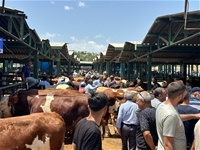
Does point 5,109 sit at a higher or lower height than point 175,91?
lower

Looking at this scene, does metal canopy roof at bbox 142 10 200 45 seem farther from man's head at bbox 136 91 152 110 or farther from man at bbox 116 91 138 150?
man's head at bbox 136 91 152 110

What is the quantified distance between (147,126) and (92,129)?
1339 mm

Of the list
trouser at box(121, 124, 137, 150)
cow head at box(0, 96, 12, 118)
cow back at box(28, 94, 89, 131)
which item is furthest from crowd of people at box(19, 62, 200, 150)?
cow head at box(0, 96, 12, 118)

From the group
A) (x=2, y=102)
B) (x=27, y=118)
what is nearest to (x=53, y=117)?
(x=27, y=118)

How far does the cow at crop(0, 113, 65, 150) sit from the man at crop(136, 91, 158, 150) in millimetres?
1424

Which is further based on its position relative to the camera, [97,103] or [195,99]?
[195,99]

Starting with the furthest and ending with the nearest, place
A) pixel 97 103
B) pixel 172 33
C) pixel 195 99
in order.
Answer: pixel 172 33 < pixel 195 99 < pixel 97 103

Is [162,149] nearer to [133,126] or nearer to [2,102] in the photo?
[133,126]

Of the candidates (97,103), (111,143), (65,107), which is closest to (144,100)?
(97,103)

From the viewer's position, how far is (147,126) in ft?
13.0

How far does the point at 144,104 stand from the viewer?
4.38 metres

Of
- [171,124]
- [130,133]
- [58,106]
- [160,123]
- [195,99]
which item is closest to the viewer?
[171,124]

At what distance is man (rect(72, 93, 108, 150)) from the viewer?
113 inches

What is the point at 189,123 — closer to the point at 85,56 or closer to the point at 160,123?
the point at 160,123
